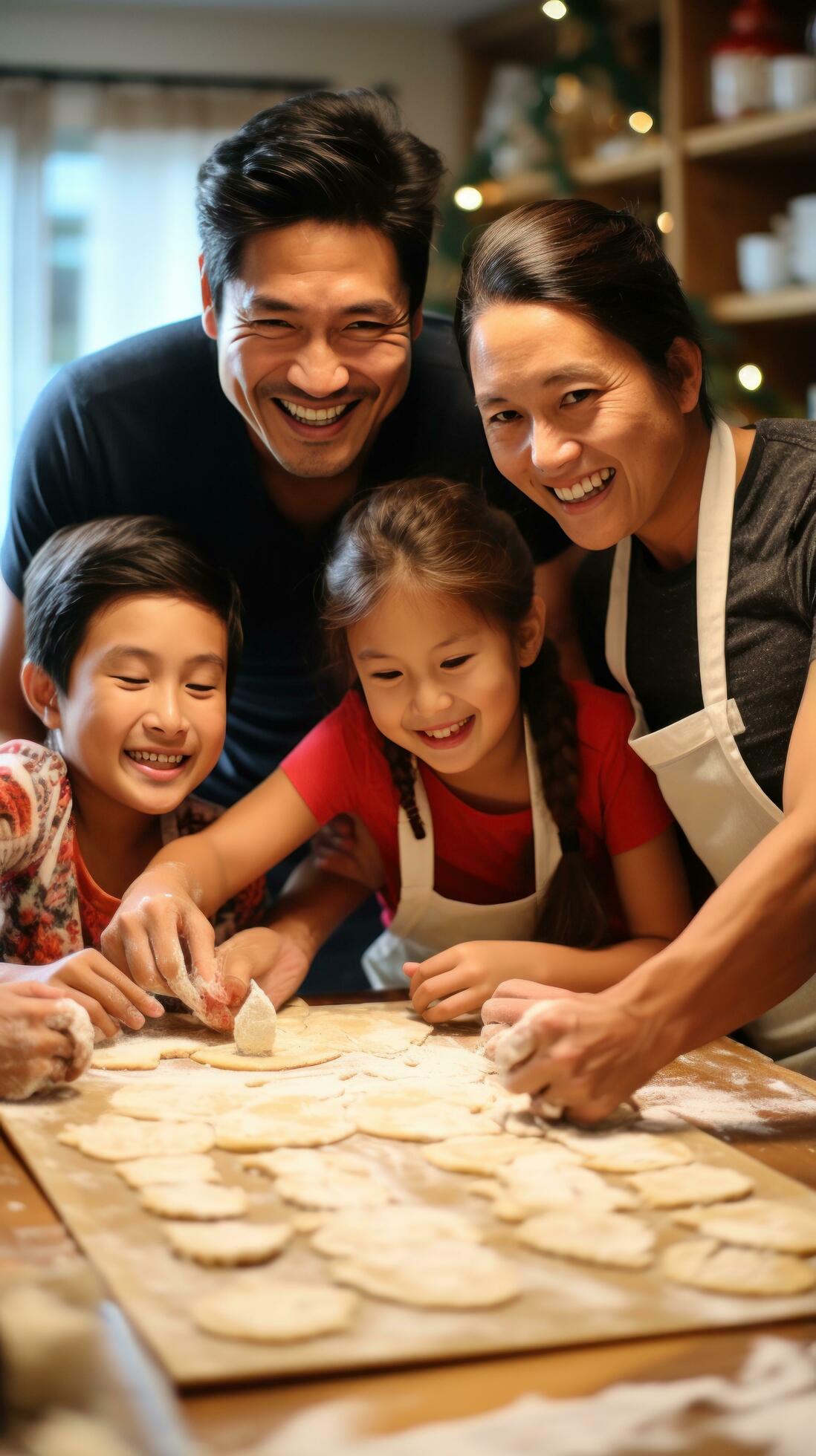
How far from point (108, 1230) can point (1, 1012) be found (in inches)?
12.1

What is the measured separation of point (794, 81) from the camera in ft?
10.3

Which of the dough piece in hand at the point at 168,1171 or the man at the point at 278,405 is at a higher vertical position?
the man at the point at 278,405

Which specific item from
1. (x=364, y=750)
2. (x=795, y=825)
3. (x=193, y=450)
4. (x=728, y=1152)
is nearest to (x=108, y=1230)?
(x=728, y=1152)

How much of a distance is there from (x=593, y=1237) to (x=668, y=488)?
0.82 meters

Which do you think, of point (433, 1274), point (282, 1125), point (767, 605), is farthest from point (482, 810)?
point (433, 1274)

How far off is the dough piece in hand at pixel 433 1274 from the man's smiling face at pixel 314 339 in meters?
0.96

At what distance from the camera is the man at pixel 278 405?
4.90ft

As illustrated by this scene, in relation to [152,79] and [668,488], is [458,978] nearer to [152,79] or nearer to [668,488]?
[668,488]

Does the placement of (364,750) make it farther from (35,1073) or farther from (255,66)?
(255,66)

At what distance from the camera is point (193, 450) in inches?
68.0

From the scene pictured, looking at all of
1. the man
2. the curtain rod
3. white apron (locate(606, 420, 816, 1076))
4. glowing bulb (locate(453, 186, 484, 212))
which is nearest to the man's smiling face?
the man

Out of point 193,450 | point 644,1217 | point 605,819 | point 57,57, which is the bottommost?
point 644,1217

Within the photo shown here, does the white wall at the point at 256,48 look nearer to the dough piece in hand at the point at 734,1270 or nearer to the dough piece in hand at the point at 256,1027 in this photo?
the dough piece in hand at the point at 256,1027

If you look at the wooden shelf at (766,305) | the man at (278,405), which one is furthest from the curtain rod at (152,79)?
the man at (278,405)
